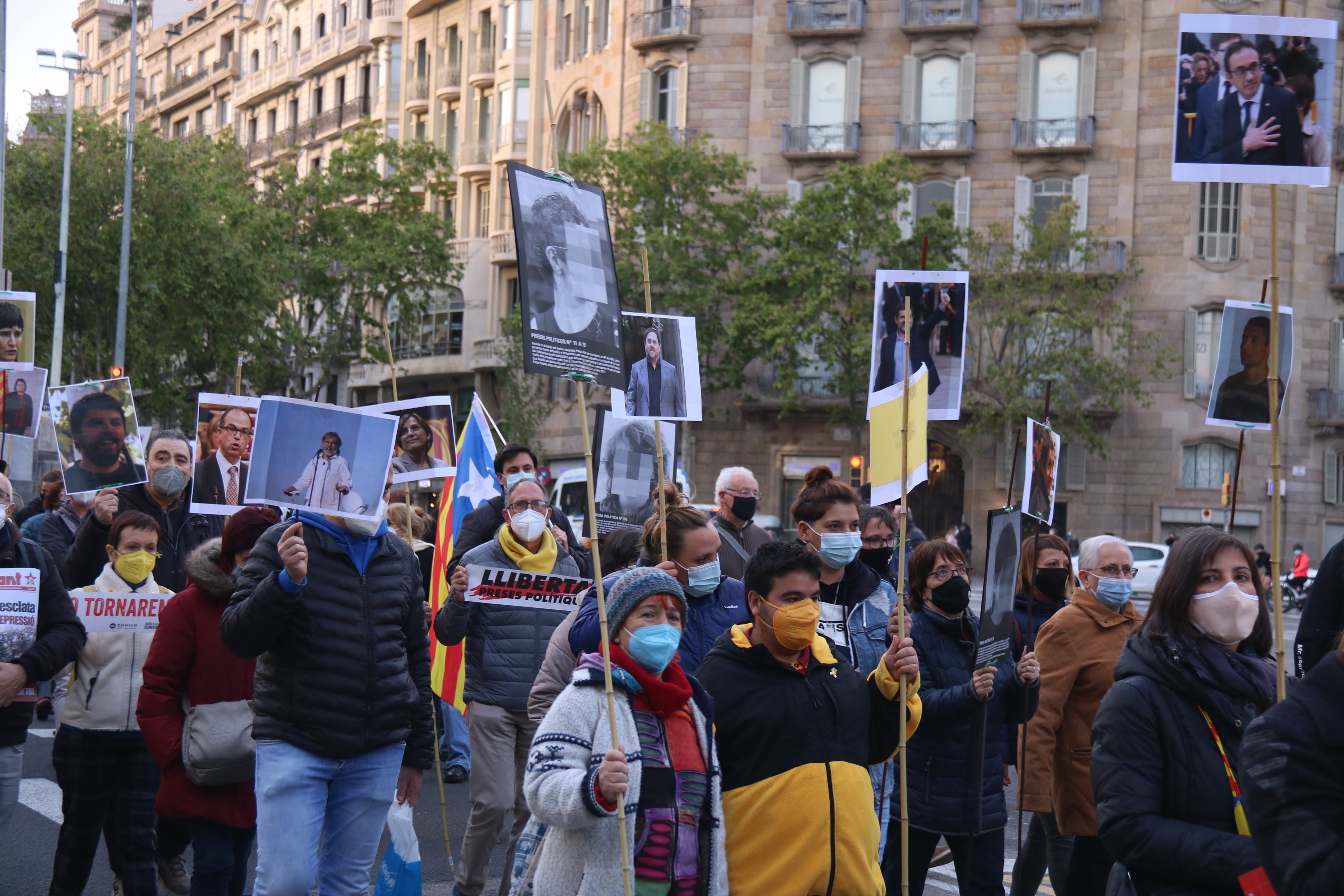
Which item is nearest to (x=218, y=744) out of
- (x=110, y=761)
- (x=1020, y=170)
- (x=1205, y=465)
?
(x=110, y=761)

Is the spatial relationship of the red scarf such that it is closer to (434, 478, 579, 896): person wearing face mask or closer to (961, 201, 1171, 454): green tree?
(434, 478, 579, 896): person wearing face mask

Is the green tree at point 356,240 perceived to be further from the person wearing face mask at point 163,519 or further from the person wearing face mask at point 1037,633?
the person wearing face mask at point 1037,633

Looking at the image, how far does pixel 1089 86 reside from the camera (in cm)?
3988

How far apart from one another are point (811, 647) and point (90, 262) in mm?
36021

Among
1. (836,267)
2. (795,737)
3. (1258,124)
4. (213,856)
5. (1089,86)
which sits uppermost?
(1089,86)

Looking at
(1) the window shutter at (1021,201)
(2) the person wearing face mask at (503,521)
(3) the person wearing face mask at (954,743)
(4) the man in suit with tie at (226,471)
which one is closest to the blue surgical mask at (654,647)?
(3) the person wearing face mask at (954,743)

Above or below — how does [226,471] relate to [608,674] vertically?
above

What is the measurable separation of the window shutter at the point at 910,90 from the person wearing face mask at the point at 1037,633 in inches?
1400

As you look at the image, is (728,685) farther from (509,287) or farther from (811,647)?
(509,287)

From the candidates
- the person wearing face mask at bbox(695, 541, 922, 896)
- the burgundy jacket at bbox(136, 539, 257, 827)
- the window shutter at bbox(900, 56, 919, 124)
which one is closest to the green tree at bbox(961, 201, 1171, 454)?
the window shutter at bbox(900, 56, 919, 124)

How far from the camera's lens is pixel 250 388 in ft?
153

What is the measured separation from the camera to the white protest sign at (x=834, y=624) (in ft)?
18.0

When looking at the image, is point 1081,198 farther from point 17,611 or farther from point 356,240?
point 17,611

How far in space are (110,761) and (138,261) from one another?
33609 millimetres
